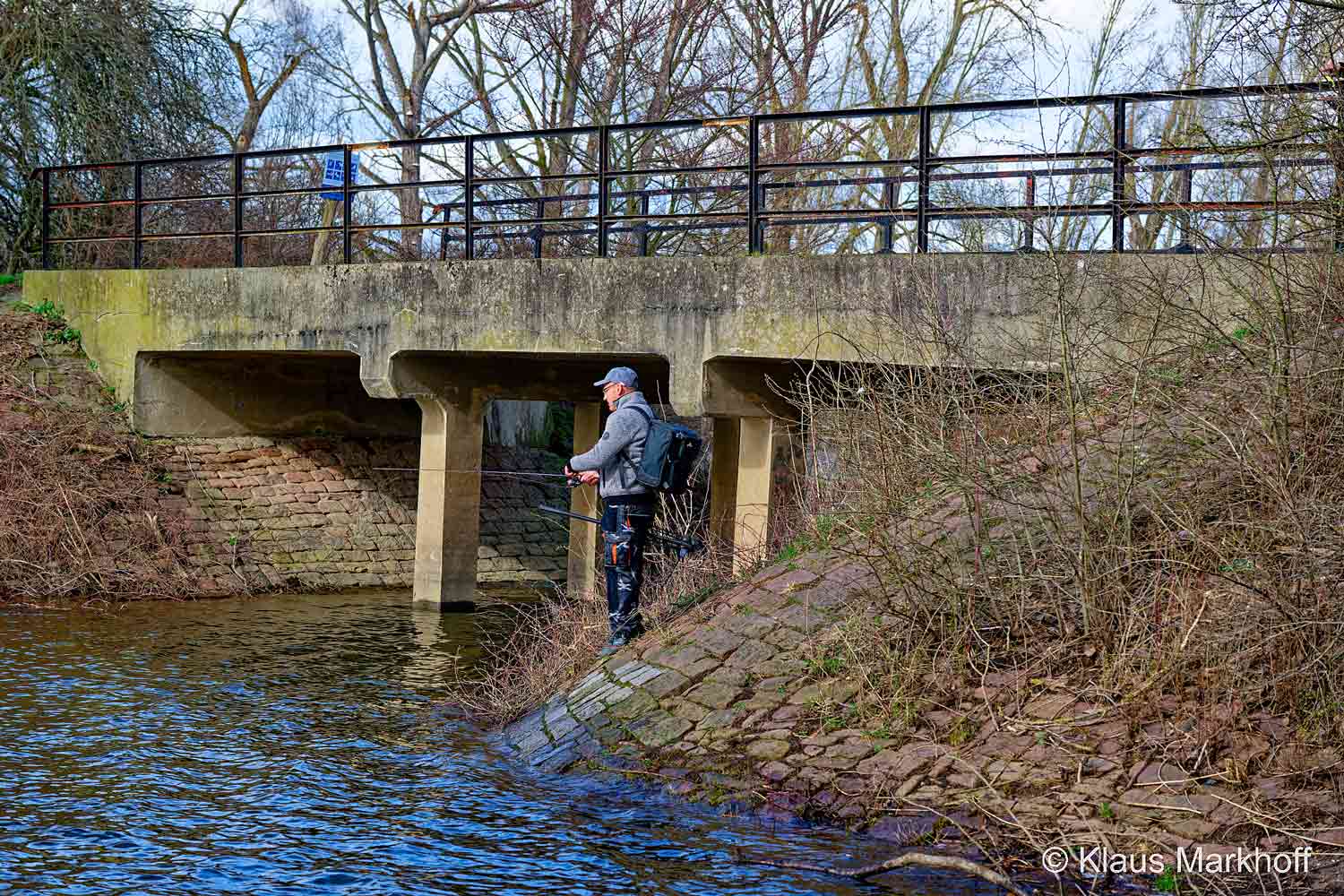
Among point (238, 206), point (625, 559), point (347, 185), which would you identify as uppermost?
point (347, 185)

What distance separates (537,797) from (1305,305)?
16.6 ft

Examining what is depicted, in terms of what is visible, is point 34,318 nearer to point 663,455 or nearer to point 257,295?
point 257,295

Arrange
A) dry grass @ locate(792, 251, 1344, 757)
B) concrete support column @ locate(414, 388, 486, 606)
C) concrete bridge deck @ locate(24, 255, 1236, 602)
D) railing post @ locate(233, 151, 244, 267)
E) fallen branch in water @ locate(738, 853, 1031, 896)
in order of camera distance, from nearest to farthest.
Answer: fallen branch in water @ locate(738, 853, 1031, 896)
dry grass @ locate(792, 251, 1344, 757)
concrete bridge deck @ locate(24, 255, 1236, 602)
concrete support column @ locate(414, 388, 486, 606)
railing post @ locate(233, 151, 244, 267)

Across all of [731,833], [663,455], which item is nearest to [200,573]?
[663,455]

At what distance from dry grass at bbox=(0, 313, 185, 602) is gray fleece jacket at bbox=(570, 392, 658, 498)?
8.47 m

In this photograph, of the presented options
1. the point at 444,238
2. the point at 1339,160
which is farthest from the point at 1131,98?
the point at 444,238

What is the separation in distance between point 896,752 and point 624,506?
3243 mm

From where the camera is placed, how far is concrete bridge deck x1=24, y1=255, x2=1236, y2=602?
1257cm

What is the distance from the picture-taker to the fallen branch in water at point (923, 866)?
6.60 m

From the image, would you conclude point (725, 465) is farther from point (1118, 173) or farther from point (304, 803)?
point (304, 803)

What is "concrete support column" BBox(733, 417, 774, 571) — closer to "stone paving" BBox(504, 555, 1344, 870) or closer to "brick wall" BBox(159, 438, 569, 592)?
"stone paving" BBox(504, 555, 1344, 870)

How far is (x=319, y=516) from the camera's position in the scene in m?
19.8

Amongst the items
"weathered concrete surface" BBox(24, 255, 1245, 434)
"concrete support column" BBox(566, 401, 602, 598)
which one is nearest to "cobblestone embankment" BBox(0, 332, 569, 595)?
"weathered concrete surface" BBox(24, 255, 1245, 434)

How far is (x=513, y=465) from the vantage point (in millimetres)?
24500
